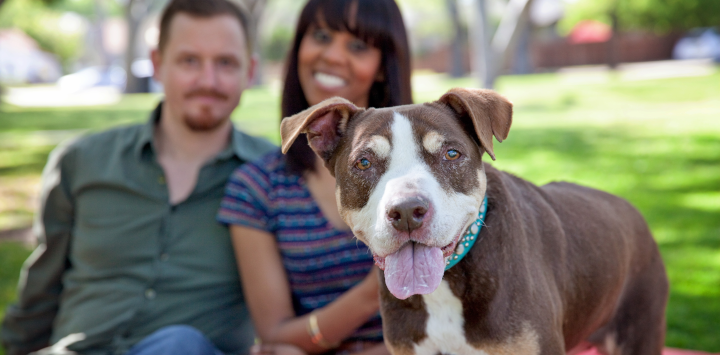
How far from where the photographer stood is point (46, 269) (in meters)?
4.03

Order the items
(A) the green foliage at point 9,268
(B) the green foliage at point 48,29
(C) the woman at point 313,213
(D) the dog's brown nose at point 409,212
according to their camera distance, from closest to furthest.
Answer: (D) the dog's brown nose at point 409,212 → (C) the woman at point 313,213 → (A) the green foliage at point 9,268 → (B) the green foliage at point 48,29

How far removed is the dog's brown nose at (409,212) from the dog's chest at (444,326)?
1.59ft

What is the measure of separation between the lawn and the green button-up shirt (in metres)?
2.80

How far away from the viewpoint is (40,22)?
72.5 meters

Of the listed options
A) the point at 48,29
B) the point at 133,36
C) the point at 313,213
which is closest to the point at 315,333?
the point at 313,213

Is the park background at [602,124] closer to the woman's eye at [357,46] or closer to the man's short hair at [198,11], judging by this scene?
the man's short hair at [198,11]

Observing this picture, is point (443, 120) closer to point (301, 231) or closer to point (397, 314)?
point (397, 314)

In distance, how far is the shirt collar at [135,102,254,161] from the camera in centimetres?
406

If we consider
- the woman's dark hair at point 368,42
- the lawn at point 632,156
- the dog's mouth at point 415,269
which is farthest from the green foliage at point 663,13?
the dog's mouth at point 415,269

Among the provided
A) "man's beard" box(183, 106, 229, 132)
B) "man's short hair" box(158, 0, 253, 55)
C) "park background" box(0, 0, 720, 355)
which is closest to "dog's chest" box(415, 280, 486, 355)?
"man's beard" box(183, 106, 229, 132)

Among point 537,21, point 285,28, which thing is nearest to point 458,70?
point 537,21

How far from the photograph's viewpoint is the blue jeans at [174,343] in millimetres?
3354

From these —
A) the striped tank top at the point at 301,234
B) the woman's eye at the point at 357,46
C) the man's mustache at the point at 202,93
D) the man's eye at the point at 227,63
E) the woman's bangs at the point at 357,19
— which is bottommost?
the striped tank top at the point at 301,234

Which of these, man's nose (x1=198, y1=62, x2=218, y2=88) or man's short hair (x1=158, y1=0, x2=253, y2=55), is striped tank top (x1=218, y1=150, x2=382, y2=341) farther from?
man's short hair (x1=158, y1=0, x2=253, y2=55)
